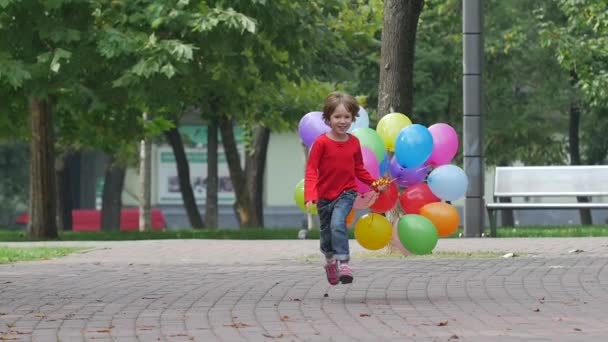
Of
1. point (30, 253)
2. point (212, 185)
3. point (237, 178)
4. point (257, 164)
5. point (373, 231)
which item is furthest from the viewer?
point (257, 164)

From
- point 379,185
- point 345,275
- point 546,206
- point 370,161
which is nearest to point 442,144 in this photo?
point 370,161

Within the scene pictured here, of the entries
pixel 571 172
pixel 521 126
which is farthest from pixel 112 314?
pixel 521 126

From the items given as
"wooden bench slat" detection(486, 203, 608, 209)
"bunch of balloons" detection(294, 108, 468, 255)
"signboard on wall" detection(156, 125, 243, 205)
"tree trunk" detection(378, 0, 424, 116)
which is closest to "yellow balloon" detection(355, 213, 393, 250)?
"bunch of balloons" detection(294, 108, 468, 255)

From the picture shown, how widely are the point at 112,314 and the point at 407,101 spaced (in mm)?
7450

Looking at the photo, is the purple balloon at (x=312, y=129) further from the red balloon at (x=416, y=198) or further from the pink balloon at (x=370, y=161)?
the red balloon at (x=416, y=198)

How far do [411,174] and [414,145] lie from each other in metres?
0.59

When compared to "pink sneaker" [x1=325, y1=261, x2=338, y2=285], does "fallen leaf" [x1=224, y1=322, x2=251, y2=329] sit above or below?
below

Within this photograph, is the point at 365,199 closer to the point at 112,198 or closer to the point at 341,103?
the point at 341,103

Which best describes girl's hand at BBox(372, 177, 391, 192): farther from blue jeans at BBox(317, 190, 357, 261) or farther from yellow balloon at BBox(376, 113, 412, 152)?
yellow balloon at BBox(376, 113, 412, 152)

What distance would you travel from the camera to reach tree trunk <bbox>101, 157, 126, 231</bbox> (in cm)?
4391

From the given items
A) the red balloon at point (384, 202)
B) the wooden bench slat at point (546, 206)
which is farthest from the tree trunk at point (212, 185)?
the red balloon at point (384, 202)

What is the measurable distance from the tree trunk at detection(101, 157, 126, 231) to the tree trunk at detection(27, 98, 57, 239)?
49.6 ft

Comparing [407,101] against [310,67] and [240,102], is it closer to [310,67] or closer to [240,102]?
[310,67]

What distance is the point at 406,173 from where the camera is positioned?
49.5 ft
